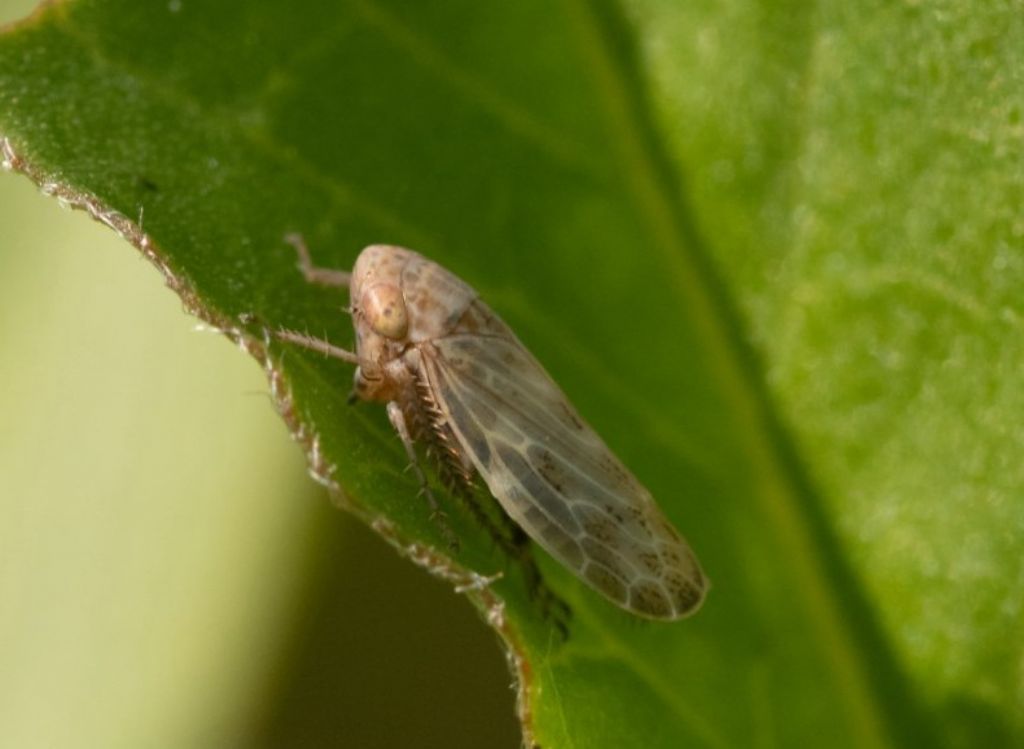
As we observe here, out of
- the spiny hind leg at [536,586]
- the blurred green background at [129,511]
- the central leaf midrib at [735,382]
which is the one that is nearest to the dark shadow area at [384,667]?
the blurred green background at [129,511]

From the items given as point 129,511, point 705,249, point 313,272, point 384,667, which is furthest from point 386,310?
point 384,667

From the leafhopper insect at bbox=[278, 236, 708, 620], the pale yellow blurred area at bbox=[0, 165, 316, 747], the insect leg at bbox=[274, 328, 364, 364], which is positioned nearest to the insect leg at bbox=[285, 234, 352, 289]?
the leafhopper insect at bbox=[278, 236, 708, 620]

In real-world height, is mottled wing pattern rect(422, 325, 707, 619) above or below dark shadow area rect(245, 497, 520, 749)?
below

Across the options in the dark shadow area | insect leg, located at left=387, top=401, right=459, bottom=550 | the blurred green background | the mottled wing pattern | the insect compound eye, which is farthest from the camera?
the dark shadow area

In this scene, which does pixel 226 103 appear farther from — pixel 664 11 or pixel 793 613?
pixel 793 613

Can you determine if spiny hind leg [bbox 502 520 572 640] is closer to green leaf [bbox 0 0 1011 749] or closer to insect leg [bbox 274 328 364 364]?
green leaf [bbox 0 0 1011 749]

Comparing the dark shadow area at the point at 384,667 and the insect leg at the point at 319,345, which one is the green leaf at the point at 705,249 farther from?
the dark shadow area at the point at 384,667
